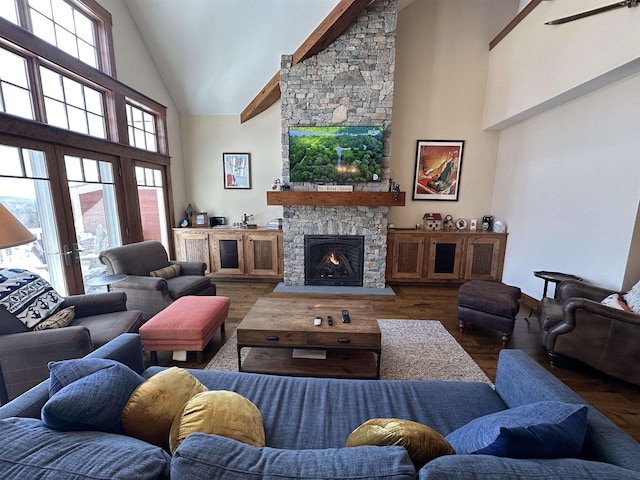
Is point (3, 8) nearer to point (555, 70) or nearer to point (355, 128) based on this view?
point (355, 128)

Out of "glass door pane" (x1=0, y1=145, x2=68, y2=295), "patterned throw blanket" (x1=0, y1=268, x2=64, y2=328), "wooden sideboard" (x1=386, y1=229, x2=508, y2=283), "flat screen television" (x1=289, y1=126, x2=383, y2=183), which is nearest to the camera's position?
"patterned throw blanket" (x1=0, y1=268, x2=64, y2=328)

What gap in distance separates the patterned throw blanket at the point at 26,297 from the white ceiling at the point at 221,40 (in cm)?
368

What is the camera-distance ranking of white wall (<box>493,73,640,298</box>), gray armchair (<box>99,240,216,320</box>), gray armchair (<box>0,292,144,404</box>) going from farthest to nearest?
gray armchair (<box>99,240,216,320</box>)
white wall (<box>493,73,640,298</box>)
gray armchair (<box>0,292,144,404</box>)

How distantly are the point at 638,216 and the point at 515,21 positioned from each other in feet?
10.1

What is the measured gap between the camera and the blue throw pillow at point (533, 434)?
0.80m

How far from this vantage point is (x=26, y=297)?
1873mm

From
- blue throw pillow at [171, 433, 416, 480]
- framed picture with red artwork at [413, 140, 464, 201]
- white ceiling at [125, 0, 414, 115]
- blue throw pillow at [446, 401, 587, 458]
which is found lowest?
blue throw pillow at [446, 401, 587, 458]

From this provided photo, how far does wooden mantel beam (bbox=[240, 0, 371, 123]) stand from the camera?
3.48 meters

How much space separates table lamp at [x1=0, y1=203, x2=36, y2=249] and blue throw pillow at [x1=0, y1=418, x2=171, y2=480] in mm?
987

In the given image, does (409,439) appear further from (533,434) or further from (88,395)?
(88,395)

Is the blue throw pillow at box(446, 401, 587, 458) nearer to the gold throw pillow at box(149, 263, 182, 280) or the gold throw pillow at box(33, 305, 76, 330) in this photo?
the gold throw pillow at box(33, 305, 76, 330)

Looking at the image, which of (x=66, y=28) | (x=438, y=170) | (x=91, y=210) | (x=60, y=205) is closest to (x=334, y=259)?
(x=438, y=170)

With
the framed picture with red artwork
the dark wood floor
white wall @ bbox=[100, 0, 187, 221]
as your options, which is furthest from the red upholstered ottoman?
the framed picture with red artwork

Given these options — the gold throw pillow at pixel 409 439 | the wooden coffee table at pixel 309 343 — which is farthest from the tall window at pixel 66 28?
the gold throw pillow at pixel 409 439
